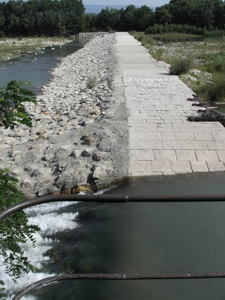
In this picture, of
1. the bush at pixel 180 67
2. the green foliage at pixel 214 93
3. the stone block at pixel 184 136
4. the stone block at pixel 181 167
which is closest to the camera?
the stone block at pixel 181 167

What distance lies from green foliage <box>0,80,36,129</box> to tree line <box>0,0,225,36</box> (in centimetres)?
7245

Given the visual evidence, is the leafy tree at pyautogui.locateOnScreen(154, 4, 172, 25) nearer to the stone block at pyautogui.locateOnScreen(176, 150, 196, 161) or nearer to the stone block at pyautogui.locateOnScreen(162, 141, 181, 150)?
the stone block at pyautogui.locateOnScreen(162, 141, 181, 150)

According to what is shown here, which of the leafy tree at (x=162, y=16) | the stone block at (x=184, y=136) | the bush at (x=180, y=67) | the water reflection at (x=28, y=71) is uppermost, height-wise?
the leafy tree at (x=162, y=16)

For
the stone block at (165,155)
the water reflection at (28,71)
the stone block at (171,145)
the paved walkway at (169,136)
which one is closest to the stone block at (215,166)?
the paved walkway at (169,136)

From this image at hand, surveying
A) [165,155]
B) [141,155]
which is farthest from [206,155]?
[141,155]

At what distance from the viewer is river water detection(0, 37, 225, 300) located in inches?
185

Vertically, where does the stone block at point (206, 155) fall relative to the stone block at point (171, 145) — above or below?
below

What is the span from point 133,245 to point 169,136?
3.81 meters

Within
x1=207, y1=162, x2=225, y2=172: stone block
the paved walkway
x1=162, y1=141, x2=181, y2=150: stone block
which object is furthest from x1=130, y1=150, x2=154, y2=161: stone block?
x1=207, y1=162, x2=225, y2=172: stone block

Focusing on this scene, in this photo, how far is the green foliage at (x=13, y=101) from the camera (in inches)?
103

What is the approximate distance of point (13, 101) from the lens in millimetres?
2688

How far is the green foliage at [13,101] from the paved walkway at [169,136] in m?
5.11

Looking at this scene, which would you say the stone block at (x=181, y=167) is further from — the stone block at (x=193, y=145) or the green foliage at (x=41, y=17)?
the green foliage at (x=41, y=17)

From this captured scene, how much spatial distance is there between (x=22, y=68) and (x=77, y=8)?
61.1 meters
